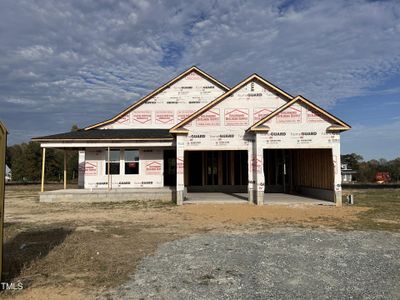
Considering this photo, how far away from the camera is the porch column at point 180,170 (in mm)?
17359

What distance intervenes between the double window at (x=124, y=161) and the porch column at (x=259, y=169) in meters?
8.47

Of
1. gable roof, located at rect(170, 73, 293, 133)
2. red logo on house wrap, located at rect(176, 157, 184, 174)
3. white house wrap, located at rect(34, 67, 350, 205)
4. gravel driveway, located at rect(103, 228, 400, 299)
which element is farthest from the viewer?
gable roof, located at rect(170, 73, 293, 133)

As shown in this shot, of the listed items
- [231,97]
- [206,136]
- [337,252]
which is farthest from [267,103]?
[337,252]

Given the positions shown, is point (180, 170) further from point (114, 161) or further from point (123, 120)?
point (123, 120)

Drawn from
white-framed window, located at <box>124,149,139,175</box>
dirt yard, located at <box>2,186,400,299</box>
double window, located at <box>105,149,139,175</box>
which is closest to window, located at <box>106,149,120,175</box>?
double window, located at <box>105,149,139,175</box>

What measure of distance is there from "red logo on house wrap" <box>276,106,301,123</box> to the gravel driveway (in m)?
8.70

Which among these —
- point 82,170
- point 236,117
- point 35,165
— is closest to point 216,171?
point 236,117

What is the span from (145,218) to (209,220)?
8.20ft

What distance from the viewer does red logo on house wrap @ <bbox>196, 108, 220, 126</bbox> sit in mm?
18234

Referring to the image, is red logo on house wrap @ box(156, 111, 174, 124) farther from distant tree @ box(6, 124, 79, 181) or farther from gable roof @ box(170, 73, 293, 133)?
distant tree @ box(6, 124, 79, 181)

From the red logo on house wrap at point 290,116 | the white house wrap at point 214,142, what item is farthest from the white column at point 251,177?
the red logo on house wrap at point 290,116

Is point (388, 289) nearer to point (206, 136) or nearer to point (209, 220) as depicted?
point (209, 220)

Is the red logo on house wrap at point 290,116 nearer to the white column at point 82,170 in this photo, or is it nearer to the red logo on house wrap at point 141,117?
the red logo on house wrap at point 141,117

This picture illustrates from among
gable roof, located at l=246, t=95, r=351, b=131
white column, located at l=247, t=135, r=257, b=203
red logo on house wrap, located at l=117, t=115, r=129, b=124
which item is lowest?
white column, located at l=247, t=135, r=257, b=203
